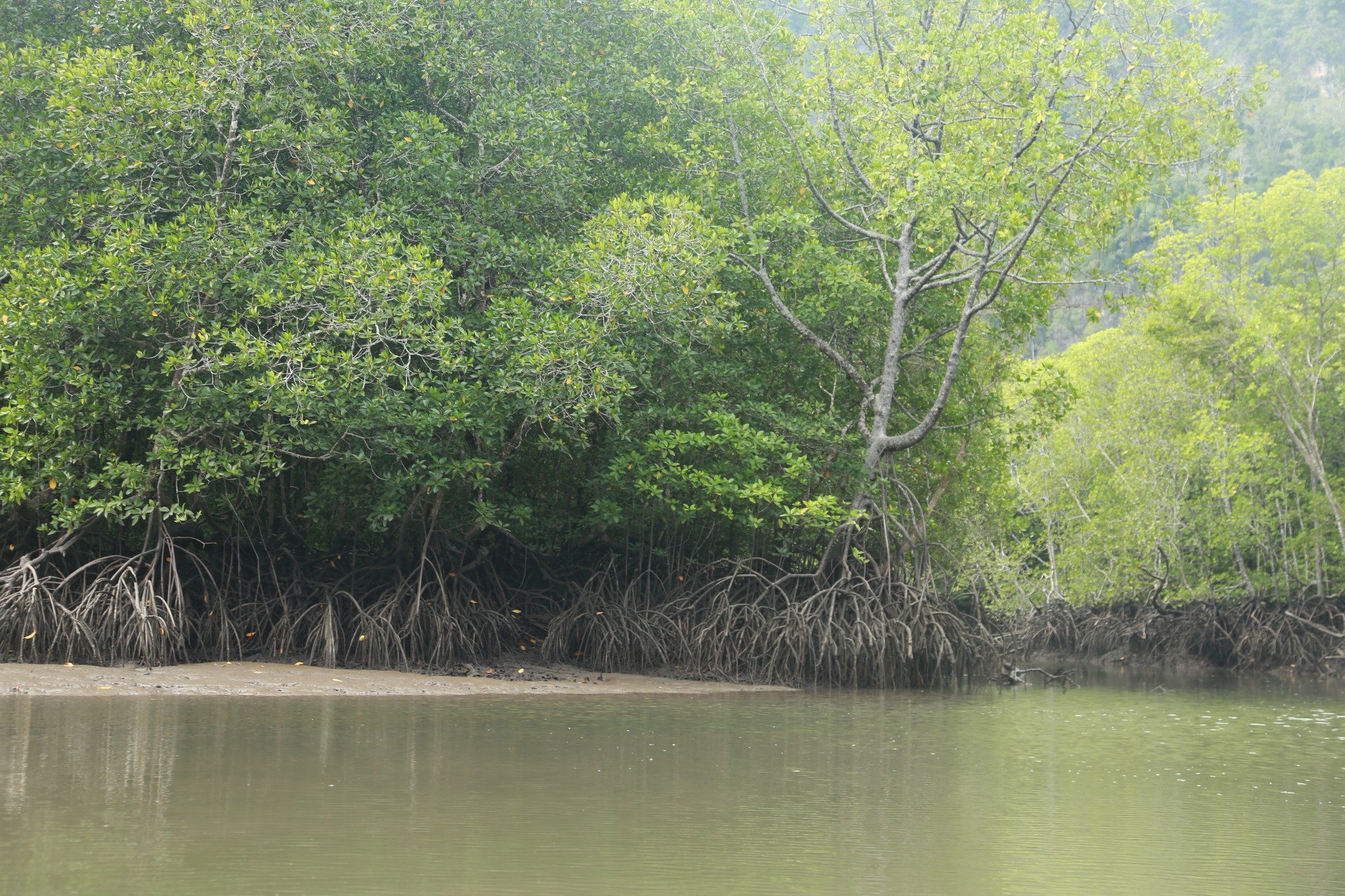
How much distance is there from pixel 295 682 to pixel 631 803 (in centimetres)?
561

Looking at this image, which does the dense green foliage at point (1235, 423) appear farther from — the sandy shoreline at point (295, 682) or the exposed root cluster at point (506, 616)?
the sandy shoreline at point (295, 682)

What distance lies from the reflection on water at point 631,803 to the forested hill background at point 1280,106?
38.3 m

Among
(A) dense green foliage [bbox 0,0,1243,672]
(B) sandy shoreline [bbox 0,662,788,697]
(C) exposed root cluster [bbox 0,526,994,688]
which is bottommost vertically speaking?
(B) sandy shoreline [bbox 0,662,788,697]

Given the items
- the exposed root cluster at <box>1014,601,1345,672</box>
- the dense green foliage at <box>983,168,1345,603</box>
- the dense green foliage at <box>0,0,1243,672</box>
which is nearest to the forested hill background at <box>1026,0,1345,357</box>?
the dense green foliage at <box>983,168,1345,603</box>

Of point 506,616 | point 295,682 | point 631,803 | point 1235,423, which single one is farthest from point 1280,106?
point 631,803

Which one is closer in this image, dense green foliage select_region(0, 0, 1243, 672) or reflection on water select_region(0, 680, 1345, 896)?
reflection on water select_region(0, 680, 1345, 896)

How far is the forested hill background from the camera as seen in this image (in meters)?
53.0

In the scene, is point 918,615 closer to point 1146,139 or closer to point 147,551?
point 1146,139

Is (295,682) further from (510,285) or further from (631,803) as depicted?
(631,803)

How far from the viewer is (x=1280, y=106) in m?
60.3

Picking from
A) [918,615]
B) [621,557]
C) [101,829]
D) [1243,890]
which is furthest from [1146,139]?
[101,829]

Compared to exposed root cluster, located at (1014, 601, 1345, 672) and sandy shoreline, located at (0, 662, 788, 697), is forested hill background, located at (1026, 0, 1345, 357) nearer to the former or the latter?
exposed root cluster, located at (1014, 601, 1345, 672)

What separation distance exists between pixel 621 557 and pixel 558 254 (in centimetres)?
367

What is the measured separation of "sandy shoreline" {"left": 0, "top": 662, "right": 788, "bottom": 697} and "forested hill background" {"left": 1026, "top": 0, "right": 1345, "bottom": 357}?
118ft
